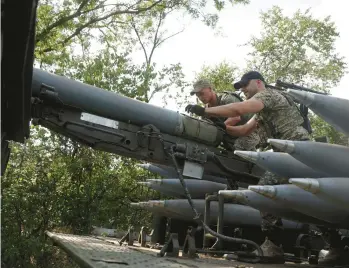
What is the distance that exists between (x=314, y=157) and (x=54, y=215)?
310 inches

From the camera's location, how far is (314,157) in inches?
137

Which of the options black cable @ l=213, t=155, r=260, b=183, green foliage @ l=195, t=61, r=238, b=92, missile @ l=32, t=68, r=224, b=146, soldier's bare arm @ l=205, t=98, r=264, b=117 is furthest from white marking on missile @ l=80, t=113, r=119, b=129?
green foliage @ l=195, t=61, r=238, b=92

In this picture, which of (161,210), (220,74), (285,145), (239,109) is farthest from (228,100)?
(220,74)

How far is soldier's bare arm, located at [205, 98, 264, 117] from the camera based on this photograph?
4.52 metres

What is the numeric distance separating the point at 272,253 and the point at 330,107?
1.42 m

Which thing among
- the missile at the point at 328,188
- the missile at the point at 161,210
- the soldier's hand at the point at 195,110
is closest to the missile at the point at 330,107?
the missile at the point at 328,188

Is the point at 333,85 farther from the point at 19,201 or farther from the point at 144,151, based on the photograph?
the point at 144,151

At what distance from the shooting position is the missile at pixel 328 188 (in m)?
3.18

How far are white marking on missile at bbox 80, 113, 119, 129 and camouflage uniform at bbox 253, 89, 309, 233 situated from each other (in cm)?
136

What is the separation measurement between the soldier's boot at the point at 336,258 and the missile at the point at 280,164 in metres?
0.77

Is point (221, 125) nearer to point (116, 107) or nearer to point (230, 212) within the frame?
point (230, 212)

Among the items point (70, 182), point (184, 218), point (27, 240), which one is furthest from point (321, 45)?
point (184, 218)

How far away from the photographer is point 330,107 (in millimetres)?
3590

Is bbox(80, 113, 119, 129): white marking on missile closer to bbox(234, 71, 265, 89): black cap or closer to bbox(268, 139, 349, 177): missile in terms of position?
A: bbox(234, 71, 265, 89): black cap
